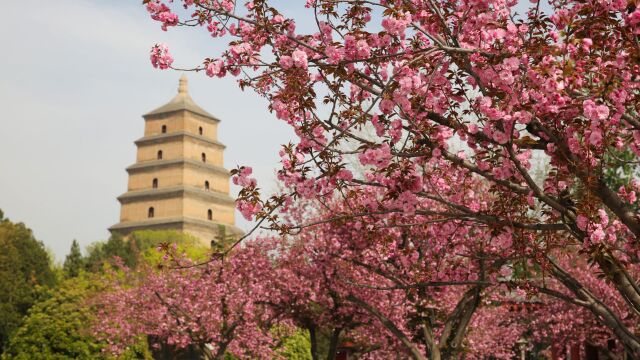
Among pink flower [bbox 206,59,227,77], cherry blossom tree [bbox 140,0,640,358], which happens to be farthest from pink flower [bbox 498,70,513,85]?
pink flower [bbox 206,59,227,77]

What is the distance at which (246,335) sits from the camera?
23453 mm

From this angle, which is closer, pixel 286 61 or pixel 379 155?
pixel 379 155

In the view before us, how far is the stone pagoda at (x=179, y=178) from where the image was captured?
68.6 metres

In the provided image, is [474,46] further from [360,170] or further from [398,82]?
[360,170]

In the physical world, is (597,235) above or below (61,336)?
below

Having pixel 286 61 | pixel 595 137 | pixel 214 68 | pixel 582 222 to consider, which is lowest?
pixel 582 222

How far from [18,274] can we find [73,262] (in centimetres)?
851

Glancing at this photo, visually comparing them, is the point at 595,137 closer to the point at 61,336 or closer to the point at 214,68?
the point at 214,68

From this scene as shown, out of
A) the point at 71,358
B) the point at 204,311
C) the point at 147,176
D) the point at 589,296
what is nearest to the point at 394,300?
the point at 204,311

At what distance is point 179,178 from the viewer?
2758 inches

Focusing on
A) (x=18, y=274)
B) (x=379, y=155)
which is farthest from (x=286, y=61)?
(x=18, y=274)

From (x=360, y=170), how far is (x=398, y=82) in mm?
25733

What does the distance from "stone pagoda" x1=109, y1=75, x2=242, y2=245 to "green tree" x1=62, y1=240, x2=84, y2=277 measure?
690 inches

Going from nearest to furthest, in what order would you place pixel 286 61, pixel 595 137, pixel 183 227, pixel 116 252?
pixel 595 137, pixel 286 61, pixel 116 252, pixel 183 227
